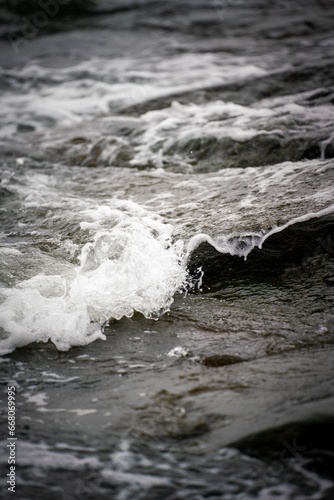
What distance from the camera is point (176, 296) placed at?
3693 millimetres

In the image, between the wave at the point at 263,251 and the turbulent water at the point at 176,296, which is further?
the wave at the point at 263,251

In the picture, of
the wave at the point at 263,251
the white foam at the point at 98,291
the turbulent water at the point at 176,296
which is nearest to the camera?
the turbulent water at the point at 176,296

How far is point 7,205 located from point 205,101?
319cm

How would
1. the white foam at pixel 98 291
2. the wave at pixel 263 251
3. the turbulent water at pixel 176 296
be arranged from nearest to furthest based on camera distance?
1. the turbulent water at pixel 176 296
2. the white foam at pixel 98 291
3. the wave at pixel 263 251

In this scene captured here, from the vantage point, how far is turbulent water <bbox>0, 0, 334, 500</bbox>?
8.00ft

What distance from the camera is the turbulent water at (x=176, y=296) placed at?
8.00ft

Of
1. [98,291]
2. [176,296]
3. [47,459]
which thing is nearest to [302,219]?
[176,296]

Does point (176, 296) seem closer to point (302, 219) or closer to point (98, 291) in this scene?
point (98, 291)

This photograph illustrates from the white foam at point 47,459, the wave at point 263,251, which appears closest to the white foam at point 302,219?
the wave at point 263,251

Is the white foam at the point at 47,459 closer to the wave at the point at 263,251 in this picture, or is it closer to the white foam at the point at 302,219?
the wave at the point at 263,251

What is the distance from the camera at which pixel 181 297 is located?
12.1 ft

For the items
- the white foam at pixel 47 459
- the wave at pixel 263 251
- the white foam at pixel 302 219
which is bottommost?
the white foam at pixel 47 459

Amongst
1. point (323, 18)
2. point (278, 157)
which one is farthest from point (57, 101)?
point (323, 18)

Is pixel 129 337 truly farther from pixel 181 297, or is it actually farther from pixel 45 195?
pixel 45 195
